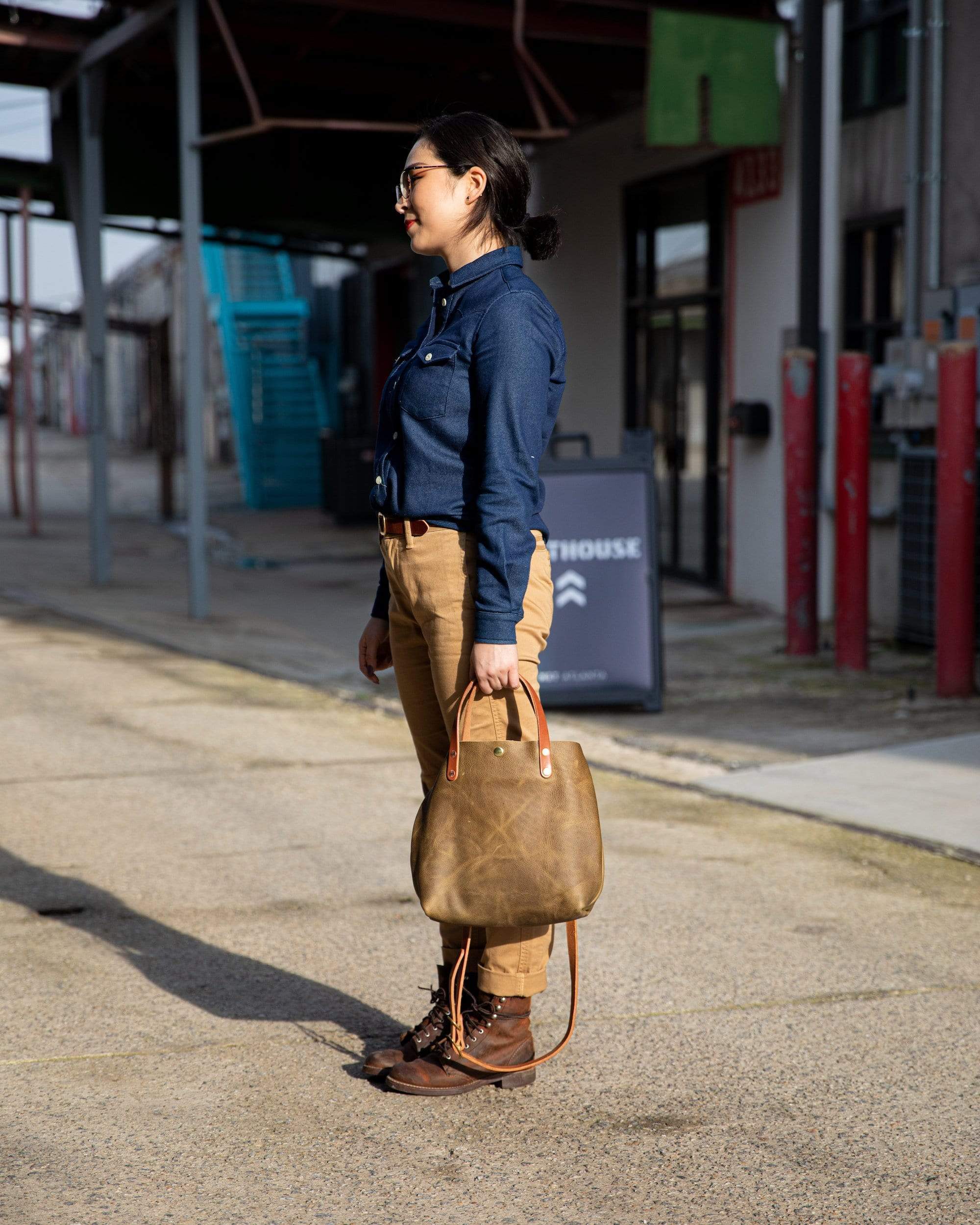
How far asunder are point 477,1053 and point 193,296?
772 centimetres

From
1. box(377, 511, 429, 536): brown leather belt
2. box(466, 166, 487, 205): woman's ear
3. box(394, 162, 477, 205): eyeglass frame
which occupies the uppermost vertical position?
box(394, 162, 477, 205): eyeglass frame

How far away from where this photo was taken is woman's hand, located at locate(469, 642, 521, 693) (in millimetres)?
2746

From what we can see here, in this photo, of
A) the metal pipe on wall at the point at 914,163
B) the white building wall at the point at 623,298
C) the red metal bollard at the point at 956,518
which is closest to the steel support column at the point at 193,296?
the white building wall at the point at 623,298

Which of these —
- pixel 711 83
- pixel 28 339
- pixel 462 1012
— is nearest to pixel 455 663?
pixel 462 1012

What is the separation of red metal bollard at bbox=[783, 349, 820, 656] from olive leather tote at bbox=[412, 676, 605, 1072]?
5.72 m

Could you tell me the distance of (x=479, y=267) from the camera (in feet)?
9.37

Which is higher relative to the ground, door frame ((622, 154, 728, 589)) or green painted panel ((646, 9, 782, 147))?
green painted panel ((646, 9, 782, 147))

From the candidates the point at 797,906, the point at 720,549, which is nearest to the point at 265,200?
the point at 720,549

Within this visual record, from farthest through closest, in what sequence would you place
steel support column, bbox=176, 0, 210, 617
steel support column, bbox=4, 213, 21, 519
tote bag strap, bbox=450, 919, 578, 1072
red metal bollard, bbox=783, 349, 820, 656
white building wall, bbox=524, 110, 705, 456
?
steel support column, bbox=4, 213, 21, 519 → white building wall, bbox=524, 110, 705, 456 → steel support column, bbox=176, 0, 210, 617 → red metal bollard, bbox=783, 349, 820, 656 → tote bag strap, bbox=450, 919, 578, 1072

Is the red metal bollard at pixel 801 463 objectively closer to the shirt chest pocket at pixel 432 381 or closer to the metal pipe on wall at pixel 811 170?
the metal pipe on wall at pixel 811 170

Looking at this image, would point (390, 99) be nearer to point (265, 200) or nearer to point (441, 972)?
point (265, 200)

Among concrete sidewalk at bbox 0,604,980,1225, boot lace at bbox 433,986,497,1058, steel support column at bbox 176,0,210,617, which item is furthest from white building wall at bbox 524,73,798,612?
boot lace at bbox 433,986,497,1058

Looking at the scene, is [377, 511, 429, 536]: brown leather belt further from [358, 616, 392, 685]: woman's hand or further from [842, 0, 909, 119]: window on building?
[842, 0, 909, 119]: window on building

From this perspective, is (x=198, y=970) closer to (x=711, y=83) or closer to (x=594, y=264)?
(x=711, y=83)
